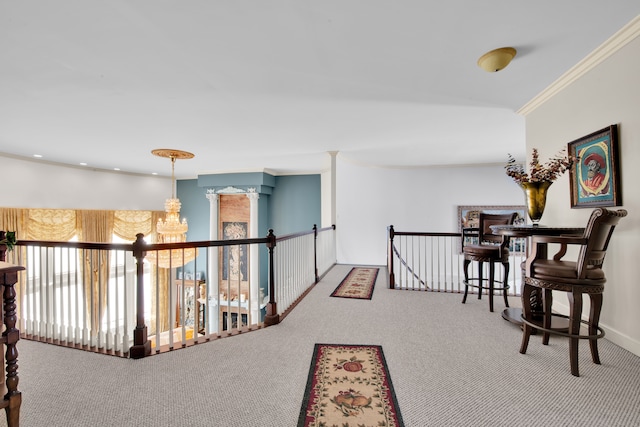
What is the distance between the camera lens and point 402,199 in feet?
23.6

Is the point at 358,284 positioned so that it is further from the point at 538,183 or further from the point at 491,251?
the point at 538,183

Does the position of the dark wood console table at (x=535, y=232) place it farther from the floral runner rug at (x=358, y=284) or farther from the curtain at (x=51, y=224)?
the curtain at (x=51, y=224)

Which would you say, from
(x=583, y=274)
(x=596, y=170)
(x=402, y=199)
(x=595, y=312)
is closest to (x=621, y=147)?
(x=596, y=170)

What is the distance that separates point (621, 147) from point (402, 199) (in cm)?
510

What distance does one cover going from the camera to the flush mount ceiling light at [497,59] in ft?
6.76

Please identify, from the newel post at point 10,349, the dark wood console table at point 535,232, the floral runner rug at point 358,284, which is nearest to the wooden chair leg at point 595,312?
the dark wood console table at point 535,232

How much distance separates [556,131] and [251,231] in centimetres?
641

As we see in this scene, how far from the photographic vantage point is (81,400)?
5.36ft

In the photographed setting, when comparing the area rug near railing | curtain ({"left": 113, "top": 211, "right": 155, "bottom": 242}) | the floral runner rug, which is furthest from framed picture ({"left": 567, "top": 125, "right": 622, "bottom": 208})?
curtain ({"left": 113, "top": 211, "right": 155, "bottom": 242})

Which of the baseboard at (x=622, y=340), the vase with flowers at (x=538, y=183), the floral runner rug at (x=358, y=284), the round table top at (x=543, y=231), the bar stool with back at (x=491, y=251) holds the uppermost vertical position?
A: the vase with flowers at (x=538, y=183)

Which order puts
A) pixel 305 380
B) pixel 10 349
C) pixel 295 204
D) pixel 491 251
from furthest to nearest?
1. pixel 295 204
2. pixel 491 251
3. pixel 305 380
4. pixel 10 349

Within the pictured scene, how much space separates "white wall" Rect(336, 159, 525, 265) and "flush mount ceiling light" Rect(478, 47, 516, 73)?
4.59 meters

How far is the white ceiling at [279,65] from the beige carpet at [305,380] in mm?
2317

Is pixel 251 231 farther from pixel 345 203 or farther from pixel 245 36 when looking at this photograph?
pixel 245 36
